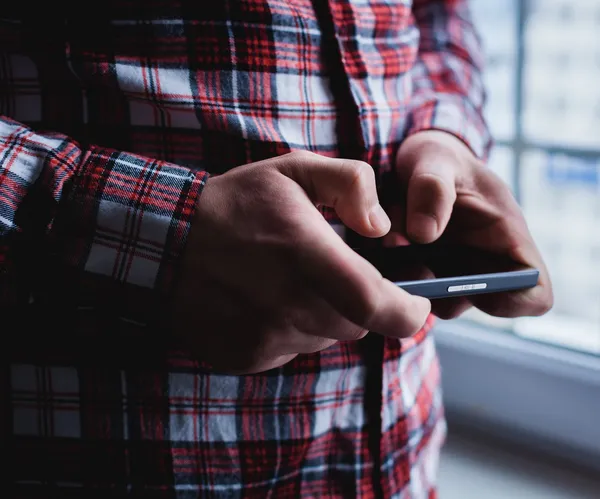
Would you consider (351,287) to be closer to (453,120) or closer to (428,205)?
(428,205)

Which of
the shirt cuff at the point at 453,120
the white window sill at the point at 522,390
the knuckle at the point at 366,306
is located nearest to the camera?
the knuckle at the point at 366,306

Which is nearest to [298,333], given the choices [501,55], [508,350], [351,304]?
[351,304]

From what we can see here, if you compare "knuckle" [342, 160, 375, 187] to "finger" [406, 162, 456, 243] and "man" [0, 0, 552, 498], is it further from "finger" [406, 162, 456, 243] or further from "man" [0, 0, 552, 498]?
"finger" [406, 162, 456, 243]

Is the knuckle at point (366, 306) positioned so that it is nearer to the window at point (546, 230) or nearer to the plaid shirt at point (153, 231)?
the plaid shirt at point (153, 231)

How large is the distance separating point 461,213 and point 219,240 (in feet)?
0.95

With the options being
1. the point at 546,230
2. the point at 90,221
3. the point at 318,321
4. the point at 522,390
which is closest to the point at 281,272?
the point at 318,321

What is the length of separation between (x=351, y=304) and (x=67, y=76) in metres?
0.32

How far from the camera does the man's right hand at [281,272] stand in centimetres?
36

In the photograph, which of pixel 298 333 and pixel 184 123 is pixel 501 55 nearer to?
pixel 184 123

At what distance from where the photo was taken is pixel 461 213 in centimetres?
60

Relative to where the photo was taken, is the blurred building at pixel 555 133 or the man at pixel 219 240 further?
the blurred building at pixel 555 133

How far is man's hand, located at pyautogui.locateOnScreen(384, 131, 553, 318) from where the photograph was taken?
521 mm

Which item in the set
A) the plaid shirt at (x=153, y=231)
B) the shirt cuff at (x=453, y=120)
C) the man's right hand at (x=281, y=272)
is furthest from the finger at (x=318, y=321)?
the shirt cuff at (x=453, y=120)

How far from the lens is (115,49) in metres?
0.49
